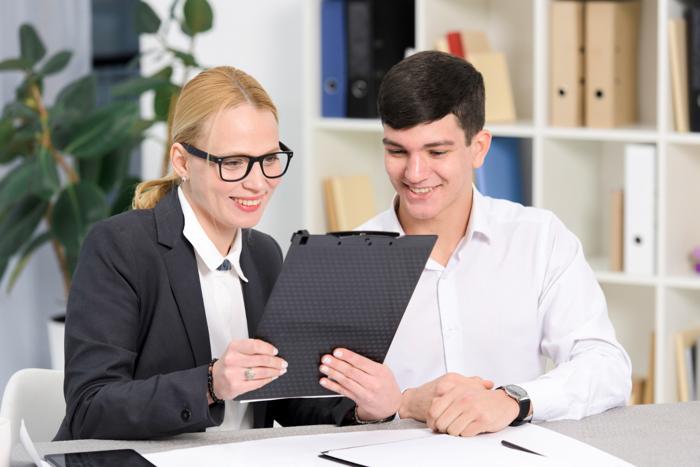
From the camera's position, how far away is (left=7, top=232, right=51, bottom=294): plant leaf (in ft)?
11.6

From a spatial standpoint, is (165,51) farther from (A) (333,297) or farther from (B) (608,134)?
(A) (333,297)

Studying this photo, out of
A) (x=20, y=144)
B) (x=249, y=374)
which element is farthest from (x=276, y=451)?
(x=20, y=144)

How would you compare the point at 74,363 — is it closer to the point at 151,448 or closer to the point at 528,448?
the point at 151,448

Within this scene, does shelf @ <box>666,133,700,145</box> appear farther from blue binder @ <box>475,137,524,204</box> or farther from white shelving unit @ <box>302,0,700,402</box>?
blue binder @ <box>475,137,524,204</box>

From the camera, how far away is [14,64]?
3.39 m

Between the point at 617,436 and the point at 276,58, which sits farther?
the point at 276,58

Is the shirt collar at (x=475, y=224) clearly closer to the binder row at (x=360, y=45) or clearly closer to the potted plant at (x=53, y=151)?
the binder row at (x=360, y=45)

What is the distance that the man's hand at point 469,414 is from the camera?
1.56 metres

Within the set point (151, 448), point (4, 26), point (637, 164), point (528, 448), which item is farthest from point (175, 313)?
point (4, 26)

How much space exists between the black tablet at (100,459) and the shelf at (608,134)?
1909 millimetres

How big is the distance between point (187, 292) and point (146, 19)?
1.90 meters

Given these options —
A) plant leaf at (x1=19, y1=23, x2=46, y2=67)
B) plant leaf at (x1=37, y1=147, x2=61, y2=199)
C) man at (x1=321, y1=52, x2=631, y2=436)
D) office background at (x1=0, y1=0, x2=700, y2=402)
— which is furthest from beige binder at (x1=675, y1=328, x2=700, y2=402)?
plant leaf at (x1=19, y1=23, x2=46, y2=67)

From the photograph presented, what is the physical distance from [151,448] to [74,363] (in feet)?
0.61

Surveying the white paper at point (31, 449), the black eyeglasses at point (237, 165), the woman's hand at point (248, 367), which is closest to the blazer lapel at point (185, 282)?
the black eyeglasses at point (237, 165)
